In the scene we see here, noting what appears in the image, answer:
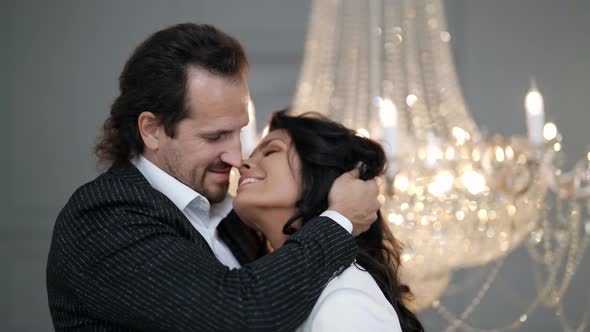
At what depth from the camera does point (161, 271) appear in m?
1.41

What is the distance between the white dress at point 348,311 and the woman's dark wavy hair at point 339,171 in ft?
0.64

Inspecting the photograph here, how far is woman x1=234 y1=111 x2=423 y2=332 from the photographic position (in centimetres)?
183

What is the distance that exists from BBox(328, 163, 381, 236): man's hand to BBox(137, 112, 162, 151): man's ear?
449 millimetres

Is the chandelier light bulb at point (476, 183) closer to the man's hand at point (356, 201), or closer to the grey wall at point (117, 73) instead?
the man's hand at point (356, 201)

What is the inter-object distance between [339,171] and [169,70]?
52 cm

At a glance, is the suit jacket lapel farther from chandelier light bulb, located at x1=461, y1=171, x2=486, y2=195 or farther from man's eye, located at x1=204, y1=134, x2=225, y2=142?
chandelier light bulb, located at x1=461, y1=171, x2=486, y2=195

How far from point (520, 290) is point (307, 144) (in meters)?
2.98

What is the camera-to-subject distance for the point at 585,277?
4.38m

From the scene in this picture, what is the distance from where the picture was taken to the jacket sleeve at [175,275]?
1.38m

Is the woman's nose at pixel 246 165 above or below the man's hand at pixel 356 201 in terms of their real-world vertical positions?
above

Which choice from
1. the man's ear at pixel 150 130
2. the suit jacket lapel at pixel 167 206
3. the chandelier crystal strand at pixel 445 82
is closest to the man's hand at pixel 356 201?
the suit jacket lapel at pixel 167 206

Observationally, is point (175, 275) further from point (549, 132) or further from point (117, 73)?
point (117, 73)

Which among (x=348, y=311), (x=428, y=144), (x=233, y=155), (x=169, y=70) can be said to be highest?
(x=169, y=70)

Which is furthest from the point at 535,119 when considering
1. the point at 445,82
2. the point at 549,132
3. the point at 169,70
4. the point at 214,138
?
the point at 169,70
